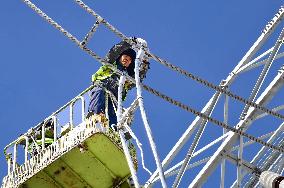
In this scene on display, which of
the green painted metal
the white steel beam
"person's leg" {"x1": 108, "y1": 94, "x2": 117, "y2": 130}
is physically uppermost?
"person's leg" {"x1": 108, "y1": 94, "x2": 117, "y2": 130}

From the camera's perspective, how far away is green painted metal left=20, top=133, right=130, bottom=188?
2036cm

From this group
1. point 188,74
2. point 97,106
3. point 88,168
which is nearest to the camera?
point 188,74

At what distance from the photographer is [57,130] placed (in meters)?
21.5

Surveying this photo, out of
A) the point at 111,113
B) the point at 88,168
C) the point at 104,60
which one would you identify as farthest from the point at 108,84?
the point at 104,60

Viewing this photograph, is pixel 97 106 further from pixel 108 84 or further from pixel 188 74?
pixel 188 74

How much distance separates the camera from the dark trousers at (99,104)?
70.0 ft

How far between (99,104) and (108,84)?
0.85 metres

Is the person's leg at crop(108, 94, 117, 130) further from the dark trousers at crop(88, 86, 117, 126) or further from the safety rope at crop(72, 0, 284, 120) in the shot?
the safety rope at crop(72, 0, 284, 120)

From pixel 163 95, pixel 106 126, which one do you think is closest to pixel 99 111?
pixel 106 126

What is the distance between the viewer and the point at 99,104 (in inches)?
844

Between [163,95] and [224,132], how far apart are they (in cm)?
288

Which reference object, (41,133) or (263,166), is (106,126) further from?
(263,166)

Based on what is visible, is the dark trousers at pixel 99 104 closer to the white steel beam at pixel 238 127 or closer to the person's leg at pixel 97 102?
the person's leg at pixel 97 102

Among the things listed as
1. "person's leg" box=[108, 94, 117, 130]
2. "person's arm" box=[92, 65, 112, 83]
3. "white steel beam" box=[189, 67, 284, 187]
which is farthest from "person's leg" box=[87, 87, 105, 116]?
"white steel beam" box=[189, 67, 284, 187]
